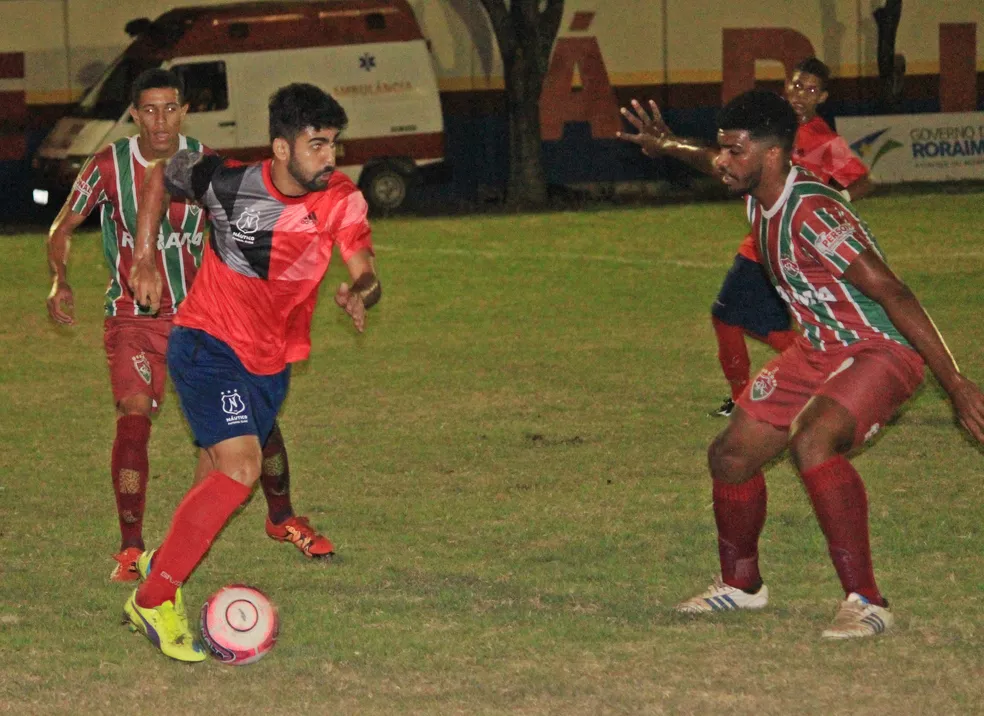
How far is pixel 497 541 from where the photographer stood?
267 inches

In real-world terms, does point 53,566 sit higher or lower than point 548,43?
lower

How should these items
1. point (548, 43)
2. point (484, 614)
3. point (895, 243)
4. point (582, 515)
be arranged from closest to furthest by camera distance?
point (484, 614)
point (582, 515)
point (895, 243)
point (548, 43)

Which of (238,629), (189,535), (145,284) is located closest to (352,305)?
(145,284)

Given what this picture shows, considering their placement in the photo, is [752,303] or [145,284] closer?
[145,284]

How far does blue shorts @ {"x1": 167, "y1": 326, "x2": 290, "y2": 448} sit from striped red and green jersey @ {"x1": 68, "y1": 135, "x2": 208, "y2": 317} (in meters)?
1.20

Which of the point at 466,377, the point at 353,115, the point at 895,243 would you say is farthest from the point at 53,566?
the point at 353,115

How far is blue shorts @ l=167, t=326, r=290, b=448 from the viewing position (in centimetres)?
537

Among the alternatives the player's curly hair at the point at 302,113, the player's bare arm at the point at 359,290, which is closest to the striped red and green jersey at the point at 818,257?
the player's bare arm at the point at 359,290

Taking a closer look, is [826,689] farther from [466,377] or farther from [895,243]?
[895,243]

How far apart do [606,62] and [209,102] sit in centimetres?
813

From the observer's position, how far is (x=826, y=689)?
4.87 metres

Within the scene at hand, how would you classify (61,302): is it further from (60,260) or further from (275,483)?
(275,483)

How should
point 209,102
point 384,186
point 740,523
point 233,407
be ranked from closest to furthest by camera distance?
1. point 233,407
2. point 740,523
3. point 209,102
4. point 384,186

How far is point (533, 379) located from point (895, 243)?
856cm
